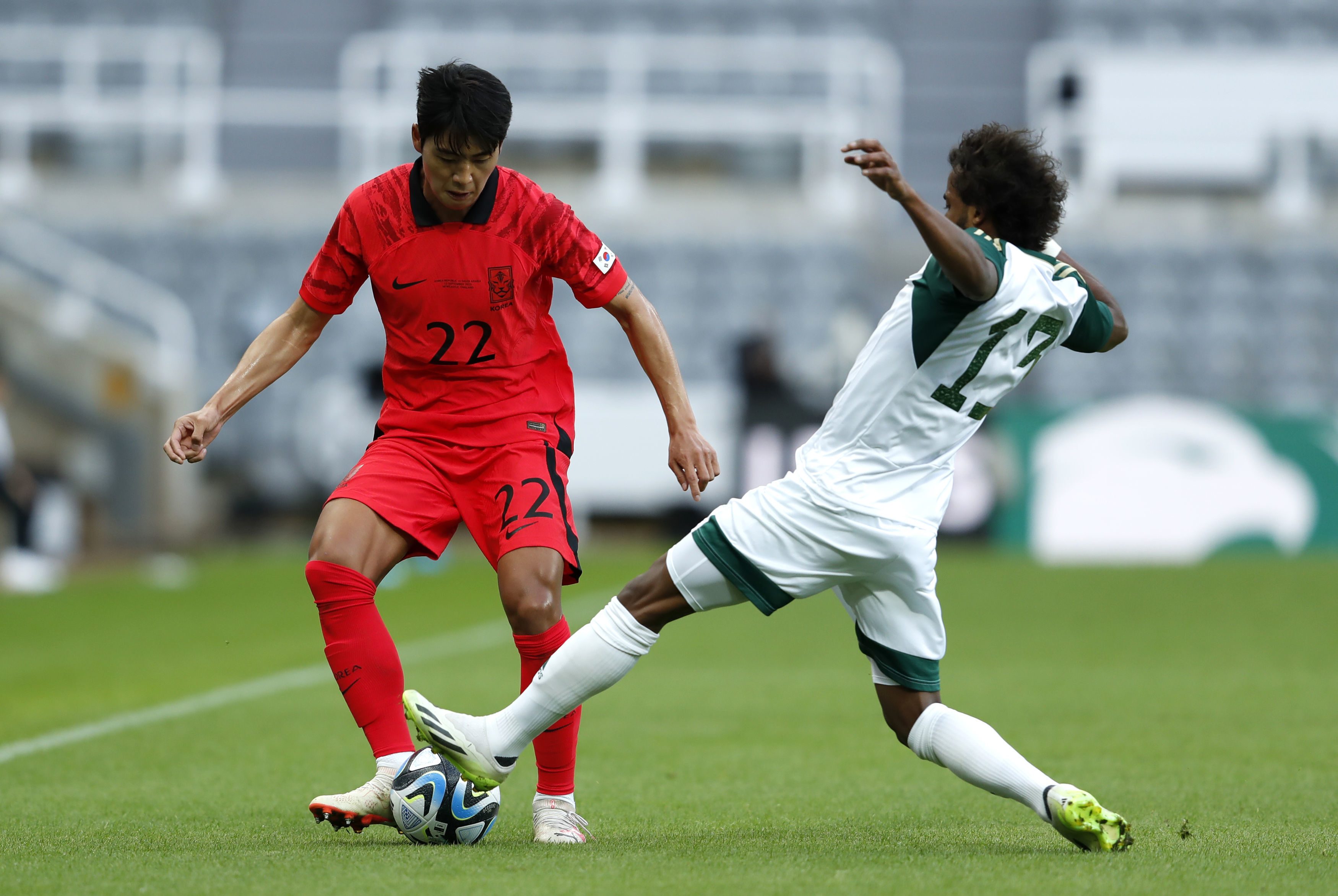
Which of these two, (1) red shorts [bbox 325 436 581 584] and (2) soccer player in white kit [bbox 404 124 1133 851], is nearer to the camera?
(2) soccer player in white kit [bbox 404 124 1133 851]

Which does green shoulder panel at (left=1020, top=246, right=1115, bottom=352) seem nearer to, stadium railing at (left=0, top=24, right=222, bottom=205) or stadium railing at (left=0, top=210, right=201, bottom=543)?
stadium railing at (left=0, top=210, right=201, bottom=543)

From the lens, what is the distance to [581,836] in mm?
4238

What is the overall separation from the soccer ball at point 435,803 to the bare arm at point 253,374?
1.03 m

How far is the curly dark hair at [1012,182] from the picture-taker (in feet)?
13.3

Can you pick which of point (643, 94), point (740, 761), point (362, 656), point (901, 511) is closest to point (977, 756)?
point (901, 511)

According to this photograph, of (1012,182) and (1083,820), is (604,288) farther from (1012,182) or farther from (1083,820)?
(1083,820)

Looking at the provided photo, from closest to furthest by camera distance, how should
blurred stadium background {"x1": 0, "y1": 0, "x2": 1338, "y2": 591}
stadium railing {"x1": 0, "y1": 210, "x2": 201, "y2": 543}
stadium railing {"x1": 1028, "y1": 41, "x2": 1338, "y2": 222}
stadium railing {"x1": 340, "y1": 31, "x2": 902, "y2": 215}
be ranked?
blurred stadium background {"x1": 0, "y1": 0, "x2": 1338, "y2": 591} < stadium railing {"x1": 0, "y1": 210, "x2": 201, "y2": 543} < stadium railing {"x1": 340, "y1": 31, "x2": 902, "y2": 215} < stadium railing {"x1": 1028, "y1": 41, "x2": 1338, "y2": 222}

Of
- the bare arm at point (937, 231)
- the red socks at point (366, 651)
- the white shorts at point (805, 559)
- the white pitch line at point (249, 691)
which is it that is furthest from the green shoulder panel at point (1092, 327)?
the white pitch line at point (249, 691)

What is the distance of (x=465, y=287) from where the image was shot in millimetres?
4414

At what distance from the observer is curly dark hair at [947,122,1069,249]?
405 centimetres

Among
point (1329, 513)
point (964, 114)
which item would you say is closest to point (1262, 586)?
point (1329, 513)

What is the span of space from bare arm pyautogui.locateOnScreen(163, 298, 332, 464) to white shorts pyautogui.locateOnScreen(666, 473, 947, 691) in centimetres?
127

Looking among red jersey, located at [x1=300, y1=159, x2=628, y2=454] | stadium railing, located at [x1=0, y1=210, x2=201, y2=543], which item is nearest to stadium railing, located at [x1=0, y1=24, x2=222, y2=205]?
stadium railing, located at [x1=0, y1=210, x2=201, y2=543]

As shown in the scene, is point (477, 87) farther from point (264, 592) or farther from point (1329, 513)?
point (1329, 513)
